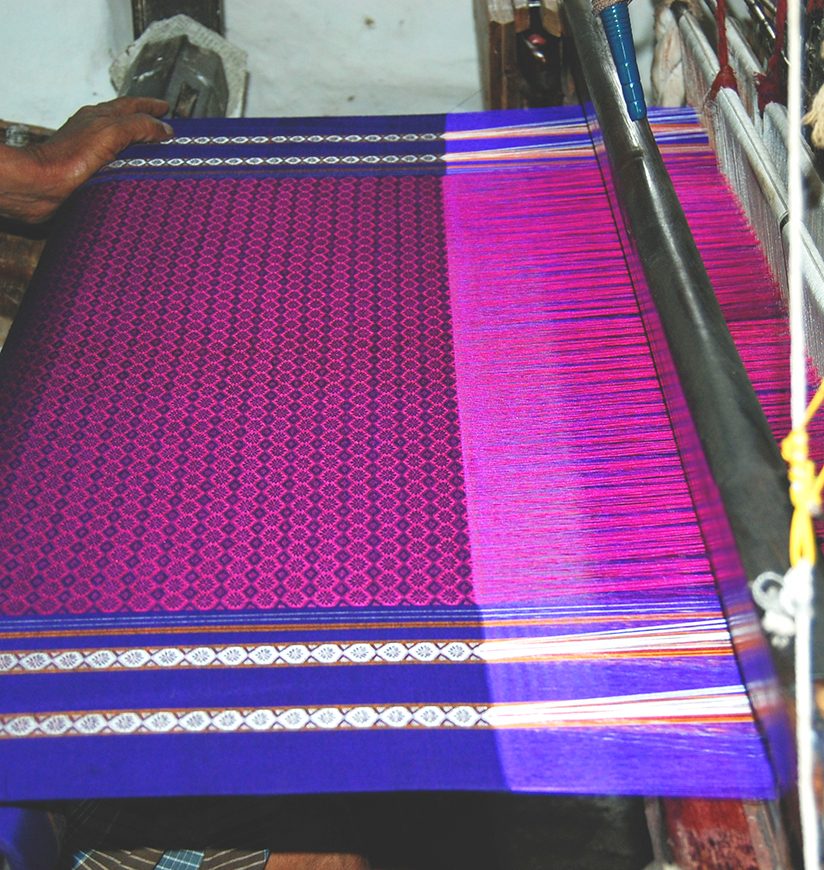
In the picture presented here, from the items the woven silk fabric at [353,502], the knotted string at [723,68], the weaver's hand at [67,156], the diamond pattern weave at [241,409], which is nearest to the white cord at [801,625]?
the woven silk fabric at [353,502]

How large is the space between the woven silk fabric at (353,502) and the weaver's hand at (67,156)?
0.14 feet

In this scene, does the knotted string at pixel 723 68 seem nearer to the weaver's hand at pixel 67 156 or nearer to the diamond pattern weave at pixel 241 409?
the diamond pattern weave at pixel 241 409

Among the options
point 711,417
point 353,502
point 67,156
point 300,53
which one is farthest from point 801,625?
point 300,53

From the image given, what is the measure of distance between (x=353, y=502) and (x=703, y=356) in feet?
1.72

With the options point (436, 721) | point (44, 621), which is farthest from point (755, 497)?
point (44, 621)

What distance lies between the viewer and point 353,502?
1549mm

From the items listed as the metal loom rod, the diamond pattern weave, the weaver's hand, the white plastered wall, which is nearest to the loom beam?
the metal loom rod

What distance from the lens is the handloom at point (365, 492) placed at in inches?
50.9

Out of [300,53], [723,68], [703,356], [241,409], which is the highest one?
[300,53]

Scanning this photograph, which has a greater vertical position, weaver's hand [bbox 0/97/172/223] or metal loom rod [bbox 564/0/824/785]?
weaver's hand [bbox 0/97/172/223]

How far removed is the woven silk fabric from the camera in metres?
1.29

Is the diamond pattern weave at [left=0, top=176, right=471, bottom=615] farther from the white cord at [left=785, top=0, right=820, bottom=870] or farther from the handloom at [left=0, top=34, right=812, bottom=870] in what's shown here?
the white cord at [left=785, top=0, right=820, bottom=870]

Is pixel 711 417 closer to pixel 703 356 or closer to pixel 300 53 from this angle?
pixel 703 356

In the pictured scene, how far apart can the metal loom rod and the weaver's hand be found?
3.00 feet
